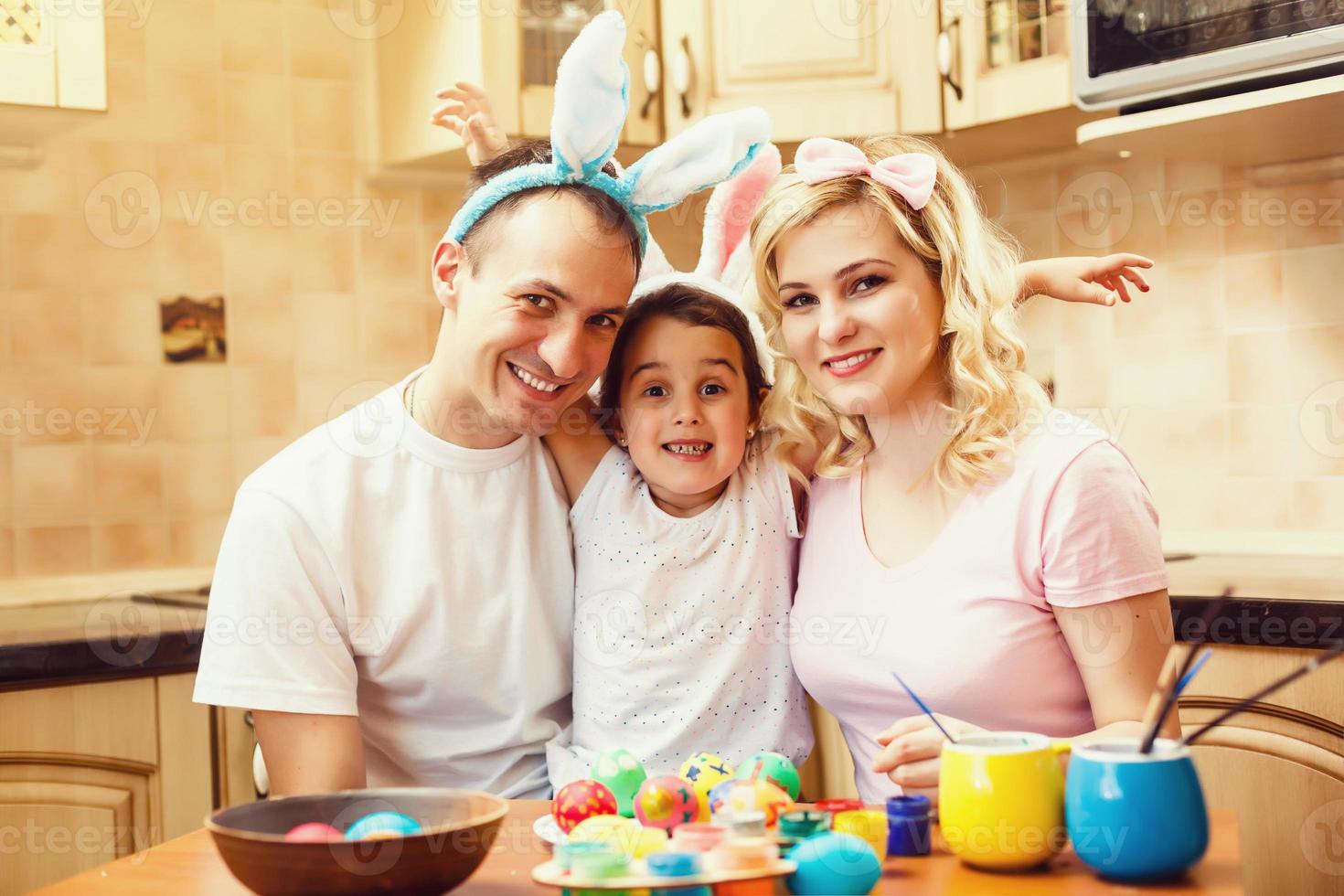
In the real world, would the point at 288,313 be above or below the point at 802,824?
above

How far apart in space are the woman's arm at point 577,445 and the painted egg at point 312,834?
0.67 m

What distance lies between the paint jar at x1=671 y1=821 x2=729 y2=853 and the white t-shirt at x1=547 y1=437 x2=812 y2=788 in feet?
1.56

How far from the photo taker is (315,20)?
2449 mm

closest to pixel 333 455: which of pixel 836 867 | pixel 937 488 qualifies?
pixel 937 488

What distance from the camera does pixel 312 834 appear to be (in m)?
0.82

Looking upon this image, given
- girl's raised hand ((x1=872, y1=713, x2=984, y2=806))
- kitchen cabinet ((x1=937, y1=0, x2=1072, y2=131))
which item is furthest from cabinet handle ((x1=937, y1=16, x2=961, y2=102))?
girl's raised hand ((x1=872, y1=713, x2=984, y2=806))

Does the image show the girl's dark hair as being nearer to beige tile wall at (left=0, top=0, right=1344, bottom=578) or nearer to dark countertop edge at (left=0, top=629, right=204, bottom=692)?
dark countertop edge at (left=0, top=629, right=204, bottom=692)

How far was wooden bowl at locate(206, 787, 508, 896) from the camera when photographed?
0.78 metres

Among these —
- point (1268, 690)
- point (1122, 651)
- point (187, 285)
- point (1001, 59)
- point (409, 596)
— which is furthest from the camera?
point (187, 285)

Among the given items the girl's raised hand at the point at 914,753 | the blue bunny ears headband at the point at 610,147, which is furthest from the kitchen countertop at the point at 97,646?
the girl's raised hand at the point at 914,753

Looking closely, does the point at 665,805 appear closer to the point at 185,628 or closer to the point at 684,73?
the point at 185,628

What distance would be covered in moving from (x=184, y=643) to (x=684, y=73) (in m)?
1.27

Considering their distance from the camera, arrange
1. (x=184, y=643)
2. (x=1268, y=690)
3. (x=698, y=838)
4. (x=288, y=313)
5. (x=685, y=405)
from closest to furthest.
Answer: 1. (x=1268, y=690)
2. (x=698, y=838)
3. (x=685, y=405)
4. (x=184, y=643)
5. (x=288, y=313)

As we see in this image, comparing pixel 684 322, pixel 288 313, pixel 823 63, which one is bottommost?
pixel 684 322
